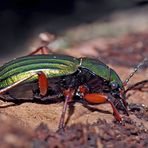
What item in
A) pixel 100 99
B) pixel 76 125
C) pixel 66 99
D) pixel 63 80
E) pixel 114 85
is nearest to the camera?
pixel 76 125

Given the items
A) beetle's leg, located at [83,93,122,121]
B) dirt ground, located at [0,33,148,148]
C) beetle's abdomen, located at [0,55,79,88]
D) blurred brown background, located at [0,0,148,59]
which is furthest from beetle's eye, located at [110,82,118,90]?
blurred brown background, located at [0,0,148,59]

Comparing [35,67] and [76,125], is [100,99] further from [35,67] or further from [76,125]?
[35,67]

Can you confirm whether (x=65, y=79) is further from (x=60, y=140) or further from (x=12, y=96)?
(x=60, y=140)

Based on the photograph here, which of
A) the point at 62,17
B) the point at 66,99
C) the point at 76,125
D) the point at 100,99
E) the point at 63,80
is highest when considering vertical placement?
the point at 62,17

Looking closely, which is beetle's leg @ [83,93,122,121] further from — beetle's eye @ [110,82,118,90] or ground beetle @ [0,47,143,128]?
beetle's eye @ [110,82,118,90]

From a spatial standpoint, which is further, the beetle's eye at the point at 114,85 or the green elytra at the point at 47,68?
the beetle's eye at the point at 114,85

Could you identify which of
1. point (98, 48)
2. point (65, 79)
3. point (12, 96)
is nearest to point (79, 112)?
point (65, 79)

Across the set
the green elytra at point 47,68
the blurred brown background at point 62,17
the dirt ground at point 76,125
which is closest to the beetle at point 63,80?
the green elytra at point 47,68

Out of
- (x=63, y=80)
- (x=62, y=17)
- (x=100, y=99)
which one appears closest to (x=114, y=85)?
(x=100, y=99)

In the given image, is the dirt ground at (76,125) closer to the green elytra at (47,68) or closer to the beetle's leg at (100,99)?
the beetle's leg at (100,99)
